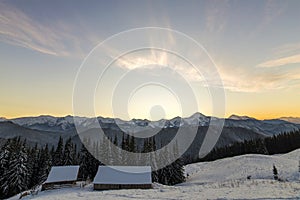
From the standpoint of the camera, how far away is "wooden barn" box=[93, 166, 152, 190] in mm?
39688

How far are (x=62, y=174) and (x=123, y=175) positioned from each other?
13.8 m

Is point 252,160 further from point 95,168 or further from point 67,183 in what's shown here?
point 67,183

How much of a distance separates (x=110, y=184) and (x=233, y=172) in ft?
93.8

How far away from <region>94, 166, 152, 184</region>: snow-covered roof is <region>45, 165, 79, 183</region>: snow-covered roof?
657cm

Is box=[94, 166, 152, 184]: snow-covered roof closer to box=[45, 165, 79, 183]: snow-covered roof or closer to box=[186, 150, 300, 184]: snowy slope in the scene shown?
box=[45, 165, 79, 183]: snow-covered roof

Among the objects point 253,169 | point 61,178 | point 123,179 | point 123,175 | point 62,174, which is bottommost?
point 61,178

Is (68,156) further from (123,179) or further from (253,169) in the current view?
(253,169)

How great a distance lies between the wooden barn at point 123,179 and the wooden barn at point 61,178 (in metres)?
6.97

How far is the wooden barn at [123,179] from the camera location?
3969cm

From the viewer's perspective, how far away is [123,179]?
41062 millimetres

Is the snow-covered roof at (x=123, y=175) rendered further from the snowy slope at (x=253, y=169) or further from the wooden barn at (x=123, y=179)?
the snowy slope at (x=253, y=169)

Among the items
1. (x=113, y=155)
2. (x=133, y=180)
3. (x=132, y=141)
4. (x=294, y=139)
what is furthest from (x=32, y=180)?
(x=294, y=139)

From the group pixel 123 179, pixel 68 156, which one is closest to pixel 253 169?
pixel 123 179

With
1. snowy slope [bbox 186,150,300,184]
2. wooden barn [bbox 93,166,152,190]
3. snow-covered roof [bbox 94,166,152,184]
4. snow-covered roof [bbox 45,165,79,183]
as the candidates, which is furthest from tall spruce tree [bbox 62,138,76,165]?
snowy slope [bbox 186,150,300,184]
